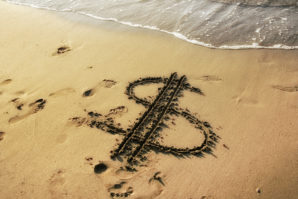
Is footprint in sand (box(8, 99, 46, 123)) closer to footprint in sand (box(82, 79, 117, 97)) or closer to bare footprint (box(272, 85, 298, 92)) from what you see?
footprint in sand (box(82, 79, 117, 97))

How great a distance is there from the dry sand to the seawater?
0.40 m

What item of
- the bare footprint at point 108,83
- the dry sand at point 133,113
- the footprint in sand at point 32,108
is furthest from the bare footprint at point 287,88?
the footprint in sand at point 32,108

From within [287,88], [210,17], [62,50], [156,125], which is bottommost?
[156,125]

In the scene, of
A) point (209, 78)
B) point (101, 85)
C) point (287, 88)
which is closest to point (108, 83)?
point (101, 85)

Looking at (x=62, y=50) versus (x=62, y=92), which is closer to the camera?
(x=62, y=92)

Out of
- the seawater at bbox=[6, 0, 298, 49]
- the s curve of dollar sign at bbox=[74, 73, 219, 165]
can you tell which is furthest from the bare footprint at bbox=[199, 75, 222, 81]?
the seawater at bbox=[6, 0, 298, 49]

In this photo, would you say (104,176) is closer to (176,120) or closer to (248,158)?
(176,120)

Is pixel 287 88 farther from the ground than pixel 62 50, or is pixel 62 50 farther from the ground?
pixel 62 50

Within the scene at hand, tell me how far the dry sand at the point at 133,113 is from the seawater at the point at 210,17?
1.30 ft

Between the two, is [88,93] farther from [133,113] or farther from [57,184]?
[57,184]

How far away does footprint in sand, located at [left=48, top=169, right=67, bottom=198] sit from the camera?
2906 mm

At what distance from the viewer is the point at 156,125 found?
364 cm

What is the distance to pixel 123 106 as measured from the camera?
390 centimetres

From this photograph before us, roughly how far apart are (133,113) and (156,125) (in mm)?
393
